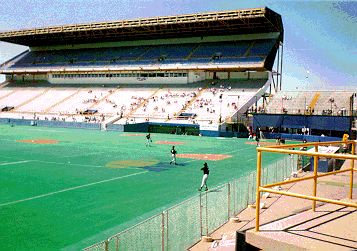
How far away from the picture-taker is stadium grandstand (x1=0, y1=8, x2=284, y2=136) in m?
65.4

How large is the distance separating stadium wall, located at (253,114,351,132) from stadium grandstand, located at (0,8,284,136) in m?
4.40

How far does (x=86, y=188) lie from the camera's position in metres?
18.8

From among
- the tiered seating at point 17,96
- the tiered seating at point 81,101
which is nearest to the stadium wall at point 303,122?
the tiered seating at point 81,101

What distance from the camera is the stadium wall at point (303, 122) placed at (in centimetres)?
4957

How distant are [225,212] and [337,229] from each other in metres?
6.60

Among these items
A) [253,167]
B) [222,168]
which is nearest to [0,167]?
[222,168]

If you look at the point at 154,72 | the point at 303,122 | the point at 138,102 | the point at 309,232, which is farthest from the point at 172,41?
the point at 309,232

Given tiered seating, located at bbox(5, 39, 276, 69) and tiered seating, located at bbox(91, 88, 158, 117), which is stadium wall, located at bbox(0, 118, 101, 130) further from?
tiered seating, located at bbox(5, 39, 276, 69)

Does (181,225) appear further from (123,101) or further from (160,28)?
(160,28)

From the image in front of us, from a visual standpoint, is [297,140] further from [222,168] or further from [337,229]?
[337,229]

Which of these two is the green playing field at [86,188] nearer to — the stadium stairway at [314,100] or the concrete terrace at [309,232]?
the concrete terrace at [309,232]

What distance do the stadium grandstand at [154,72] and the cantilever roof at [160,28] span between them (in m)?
0.20

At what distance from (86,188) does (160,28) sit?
6487cm

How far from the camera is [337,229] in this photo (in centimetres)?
638
